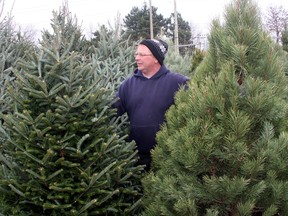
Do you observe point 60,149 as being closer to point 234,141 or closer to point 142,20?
point 234,141

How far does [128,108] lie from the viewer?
12.3 ft

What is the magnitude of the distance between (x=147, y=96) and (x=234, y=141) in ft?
4.99

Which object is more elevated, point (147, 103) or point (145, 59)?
point (145, 59)

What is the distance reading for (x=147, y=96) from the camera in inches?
147

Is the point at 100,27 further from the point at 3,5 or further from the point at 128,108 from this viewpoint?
the point at 128,108

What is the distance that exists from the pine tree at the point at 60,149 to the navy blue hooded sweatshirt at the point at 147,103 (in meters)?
0.49

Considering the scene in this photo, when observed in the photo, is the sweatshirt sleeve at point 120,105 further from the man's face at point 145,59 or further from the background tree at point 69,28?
the background tree at point 69,28

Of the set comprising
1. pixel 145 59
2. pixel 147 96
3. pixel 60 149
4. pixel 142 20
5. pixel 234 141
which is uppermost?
pixel 142 20

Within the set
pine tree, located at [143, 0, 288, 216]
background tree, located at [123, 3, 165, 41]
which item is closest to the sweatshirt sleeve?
pine tree, located at [143, 0, 288, 216]

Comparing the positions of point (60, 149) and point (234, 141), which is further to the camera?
point (60, 149)

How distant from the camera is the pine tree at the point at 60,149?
9.24ft

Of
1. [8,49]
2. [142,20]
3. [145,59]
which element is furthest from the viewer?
[142,20]

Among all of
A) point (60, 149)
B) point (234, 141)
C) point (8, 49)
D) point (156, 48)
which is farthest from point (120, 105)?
point (8, 49)

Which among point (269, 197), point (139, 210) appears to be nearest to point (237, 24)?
point (269, 197)
